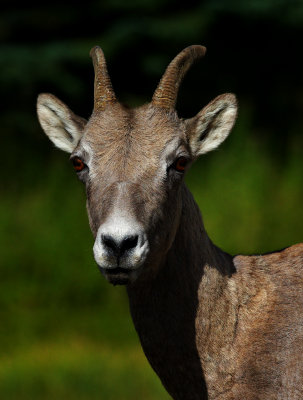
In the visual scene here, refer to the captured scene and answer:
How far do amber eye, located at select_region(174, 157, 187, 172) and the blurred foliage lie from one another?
4.62m

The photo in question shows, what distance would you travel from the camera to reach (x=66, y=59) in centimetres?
1496

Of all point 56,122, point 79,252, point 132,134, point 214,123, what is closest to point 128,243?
point 132,134

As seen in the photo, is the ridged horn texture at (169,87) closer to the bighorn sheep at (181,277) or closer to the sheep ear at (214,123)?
the bighorn sheep at (181,277)

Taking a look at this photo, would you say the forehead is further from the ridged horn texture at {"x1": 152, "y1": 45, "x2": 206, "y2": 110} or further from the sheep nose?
the sheep nose

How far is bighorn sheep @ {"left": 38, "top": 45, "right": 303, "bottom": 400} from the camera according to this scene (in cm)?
482

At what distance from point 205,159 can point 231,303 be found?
8.84 metres

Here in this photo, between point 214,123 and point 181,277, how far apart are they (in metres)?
1.19

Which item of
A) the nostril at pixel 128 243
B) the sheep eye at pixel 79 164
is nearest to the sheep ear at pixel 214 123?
the sheep eye at pixel 79 164

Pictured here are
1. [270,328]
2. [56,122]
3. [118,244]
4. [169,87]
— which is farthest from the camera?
A: [56,122]

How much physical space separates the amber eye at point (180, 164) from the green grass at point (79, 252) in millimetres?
4960

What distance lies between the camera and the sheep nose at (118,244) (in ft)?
14.2

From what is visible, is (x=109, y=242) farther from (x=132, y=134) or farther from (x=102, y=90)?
(x=102, y=90)

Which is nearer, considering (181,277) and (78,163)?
(181,277)

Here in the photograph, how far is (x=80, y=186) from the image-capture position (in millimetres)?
13398
